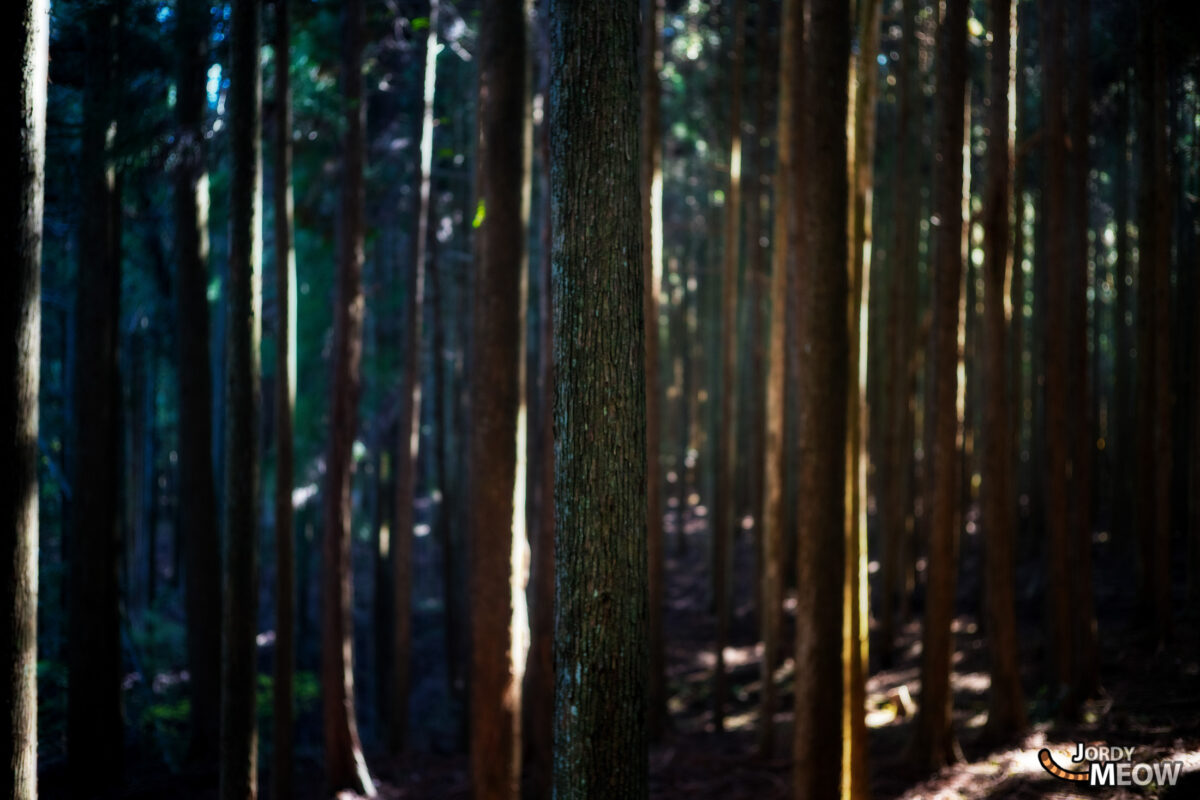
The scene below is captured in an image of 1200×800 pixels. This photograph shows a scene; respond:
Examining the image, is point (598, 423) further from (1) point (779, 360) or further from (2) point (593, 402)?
(1) point (779, 360)

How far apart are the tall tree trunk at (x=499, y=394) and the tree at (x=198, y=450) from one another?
19.2ft

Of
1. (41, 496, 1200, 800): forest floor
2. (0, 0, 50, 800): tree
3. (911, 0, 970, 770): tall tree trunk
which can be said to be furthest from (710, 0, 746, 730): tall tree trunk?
(0, 0, 50, 800): tree

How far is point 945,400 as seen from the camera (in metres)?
8.18

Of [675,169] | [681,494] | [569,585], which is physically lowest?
[681,494]

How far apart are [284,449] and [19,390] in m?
4.85

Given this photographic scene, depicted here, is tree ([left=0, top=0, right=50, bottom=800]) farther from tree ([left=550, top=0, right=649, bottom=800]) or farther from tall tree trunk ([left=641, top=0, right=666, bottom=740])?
tall tree trunk ([left=641, top=0, right=666, bottom=740])

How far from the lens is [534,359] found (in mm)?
23406

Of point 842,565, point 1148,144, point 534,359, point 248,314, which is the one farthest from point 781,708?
point 534,359

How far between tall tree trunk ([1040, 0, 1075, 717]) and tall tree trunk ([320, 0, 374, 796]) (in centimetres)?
785

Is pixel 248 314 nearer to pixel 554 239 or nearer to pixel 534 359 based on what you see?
pixel 554 239

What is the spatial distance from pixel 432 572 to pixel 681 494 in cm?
1031

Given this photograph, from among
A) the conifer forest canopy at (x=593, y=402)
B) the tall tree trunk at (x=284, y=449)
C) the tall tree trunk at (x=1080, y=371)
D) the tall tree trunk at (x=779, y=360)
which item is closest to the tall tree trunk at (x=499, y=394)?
the conifer forest canopy at (x=593, y=402)

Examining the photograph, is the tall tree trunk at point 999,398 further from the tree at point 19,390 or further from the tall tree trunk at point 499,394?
the tree at point 19,390

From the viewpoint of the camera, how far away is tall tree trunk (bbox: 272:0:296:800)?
9156 mm
